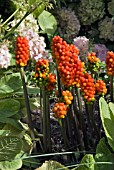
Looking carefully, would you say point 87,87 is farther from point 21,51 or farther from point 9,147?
point 9,147

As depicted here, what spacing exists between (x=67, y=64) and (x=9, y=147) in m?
0.46

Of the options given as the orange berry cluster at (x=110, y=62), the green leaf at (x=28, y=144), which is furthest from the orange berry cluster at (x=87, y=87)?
the green leaf at (x=28, y=144)

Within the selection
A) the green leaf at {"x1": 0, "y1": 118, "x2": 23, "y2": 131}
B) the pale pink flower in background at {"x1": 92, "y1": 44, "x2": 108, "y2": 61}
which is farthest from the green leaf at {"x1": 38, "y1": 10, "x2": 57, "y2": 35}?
the green leaf at {"x1": 0, "y1": 118, "x2": 23, "y2": 131}

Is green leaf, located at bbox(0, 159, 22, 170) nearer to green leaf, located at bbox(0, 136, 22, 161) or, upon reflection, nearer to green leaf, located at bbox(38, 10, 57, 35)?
green leaf, located at bbox(0, 136, 22, 161)

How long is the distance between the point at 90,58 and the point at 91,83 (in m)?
0.19

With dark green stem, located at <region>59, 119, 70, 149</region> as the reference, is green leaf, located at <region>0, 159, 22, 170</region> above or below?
below

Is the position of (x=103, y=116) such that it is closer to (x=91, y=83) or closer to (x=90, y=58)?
(x=91, y=83)

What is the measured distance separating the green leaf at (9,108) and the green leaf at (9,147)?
1.07ft

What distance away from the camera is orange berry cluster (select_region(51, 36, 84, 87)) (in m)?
2.03

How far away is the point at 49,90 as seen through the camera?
2.17 m

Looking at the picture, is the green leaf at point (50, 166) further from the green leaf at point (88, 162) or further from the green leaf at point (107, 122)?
the green leaf at point (107, 122)

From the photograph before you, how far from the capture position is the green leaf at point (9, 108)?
241 cm

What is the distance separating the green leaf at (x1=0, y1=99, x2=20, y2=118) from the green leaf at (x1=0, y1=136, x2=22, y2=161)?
12.8 inches

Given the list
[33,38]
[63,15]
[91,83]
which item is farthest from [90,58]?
[63,15]
